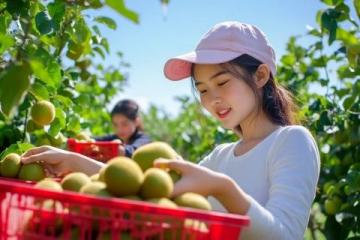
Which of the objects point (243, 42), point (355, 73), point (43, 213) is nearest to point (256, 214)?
point (43, 213)

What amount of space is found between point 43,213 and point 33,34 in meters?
1.54

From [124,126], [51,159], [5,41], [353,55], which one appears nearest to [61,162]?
[51,159]

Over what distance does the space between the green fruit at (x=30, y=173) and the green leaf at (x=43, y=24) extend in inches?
26.5

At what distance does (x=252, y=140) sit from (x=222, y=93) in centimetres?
22

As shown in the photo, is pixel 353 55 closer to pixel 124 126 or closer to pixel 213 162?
pixel 213 162

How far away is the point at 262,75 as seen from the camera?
166cm

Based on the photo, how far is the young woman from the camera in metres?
1.23

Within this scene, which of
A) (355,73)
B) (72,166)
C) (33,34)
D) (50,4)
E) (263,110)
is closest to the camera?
(72,166)

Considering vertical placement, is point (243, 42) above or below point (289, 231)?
above

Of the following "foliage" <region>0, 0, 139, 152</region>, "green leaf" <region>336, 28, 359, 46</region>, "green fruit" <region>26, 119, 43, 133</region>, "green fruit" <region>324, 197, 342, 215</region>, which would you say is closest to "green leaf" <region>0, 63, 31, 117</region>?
"foliage" <region>0, 0, 139, 152</region>

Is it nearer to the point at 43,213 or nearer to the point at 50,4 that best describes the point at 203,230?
the point at 43,213

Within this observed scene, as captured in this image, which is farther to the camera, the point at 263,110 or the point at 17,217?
the point at 263,110

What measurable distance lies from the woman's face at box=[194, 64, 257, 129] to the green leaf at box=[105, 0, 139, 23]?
703mm

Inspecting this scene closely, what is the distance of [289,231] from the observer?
4.05 feet
